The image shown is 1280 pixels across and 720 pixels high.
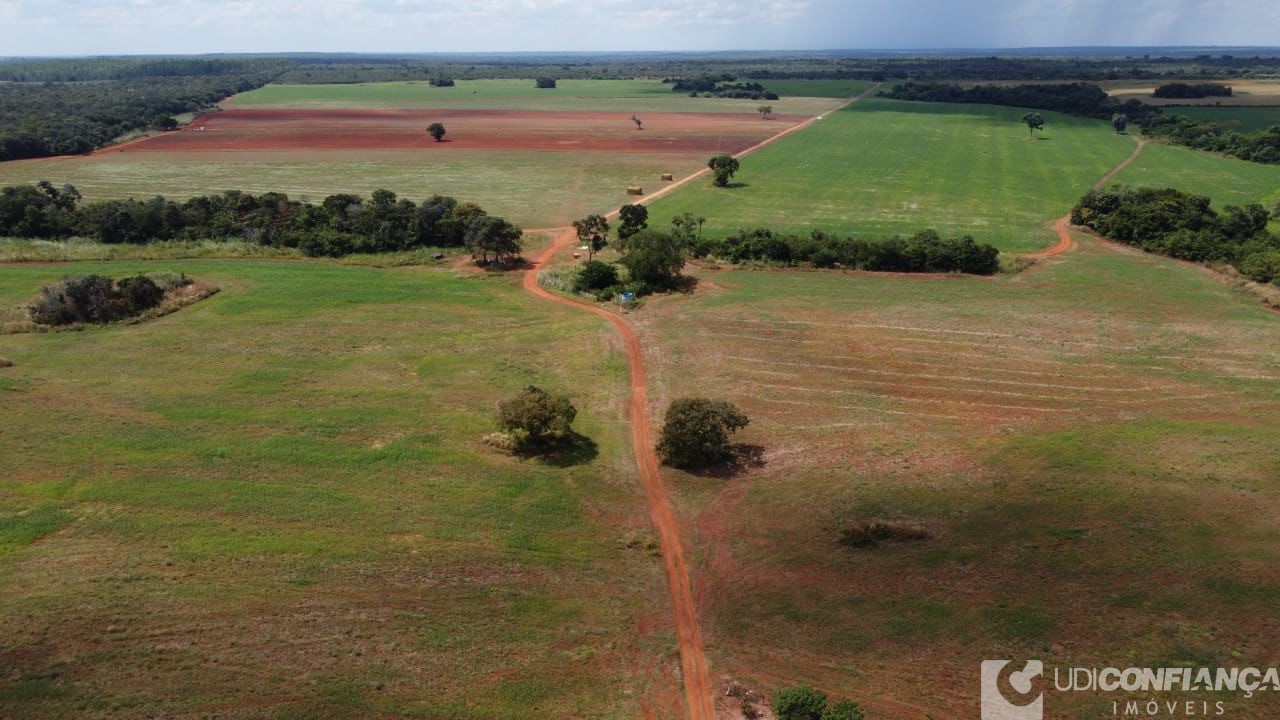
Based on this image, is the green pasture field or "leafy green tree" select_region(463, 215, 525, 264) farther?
the green pasture field

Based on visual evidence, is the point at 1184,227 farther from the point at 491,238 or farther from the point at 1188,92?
the point at 1188,92

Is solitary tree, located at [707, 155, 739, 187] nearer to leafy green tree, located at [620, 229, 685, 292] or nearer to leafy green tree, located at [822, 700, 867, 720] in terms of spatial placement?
leafy green tree, located at [620, 229, 685, 292]

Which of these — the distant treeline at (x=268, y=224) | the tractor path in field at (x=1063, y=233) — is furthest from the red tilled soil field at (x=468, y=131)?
the distant treeline at (x=268, y=224)

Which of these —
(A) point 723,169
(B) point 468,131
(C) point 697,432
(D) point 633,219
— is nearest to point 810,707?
(C) point 697,432

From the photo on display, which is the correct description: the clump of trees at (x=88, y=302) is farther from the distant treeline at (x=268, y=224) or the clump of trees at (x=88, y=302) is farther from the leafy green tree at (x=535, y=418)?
the leafy green tree at (x=535, y=418)

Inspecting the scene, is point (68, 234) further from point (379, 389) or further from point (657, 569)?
point (657, 569)

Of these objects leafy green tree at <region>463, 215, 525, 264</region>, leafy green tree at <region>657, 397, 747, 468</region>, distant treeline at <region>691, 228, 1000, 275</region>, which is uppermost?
leafy green tree at <region>463, 215, 525, 264</region>

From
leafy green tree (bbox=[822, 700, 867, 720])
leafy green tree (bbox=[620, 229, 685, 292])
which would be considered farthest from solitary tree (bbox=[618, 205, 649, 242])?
leafy green tree (bbox=[822, 700, 867, 720])
